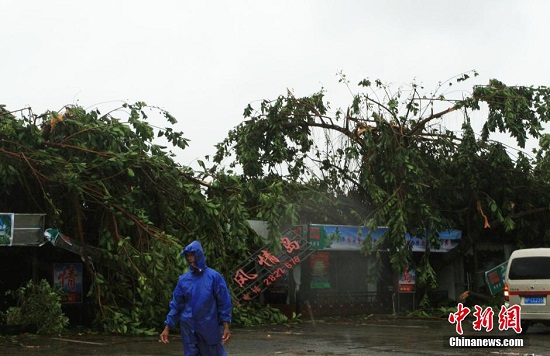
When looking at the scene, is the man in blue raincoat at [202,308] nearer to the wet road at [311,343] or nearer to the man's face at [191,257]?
the man's face at [191,257]

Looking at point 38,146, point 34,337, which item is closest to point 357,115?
point 38,146

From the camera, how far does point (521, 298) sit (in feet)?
54.9

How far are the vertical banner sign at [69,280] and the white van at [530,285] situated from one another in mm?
9920

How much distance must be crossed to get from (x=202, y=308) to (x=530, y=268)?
1089 cm


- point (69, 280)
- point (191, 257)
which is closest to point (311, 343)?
point (69, 280)

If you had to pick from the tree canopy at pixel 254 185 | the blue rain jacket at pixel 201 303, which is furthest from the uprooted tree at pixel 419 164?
the blue rain jacket at pixel 201 303

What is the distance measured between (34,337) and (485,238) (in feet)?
54.4

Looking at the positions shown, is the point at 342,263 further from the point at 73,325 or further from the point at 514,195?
the point at 73,325

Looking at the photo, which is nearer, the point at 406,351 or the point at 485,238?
the point at 406,351

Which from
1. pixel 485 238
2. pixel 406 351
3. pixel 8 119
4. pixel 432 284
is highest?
pixel 8 119

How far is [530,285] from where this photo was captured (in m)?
16.6

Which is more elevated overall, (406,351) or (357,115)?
(357,115)

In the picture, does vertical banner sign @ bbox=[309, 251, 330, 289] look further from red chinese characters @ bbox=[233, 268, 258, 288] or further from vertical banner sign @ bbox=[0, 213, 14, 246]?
vertical banner sign @ bbox=[0, 213, 14, 246]

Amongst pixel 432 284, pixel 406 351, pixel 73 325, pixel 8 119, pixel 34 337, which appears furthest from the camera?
pixel 432 284
